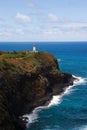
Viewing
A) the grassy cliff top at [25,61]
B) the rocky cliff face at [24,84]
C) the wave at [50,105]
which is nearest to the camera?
the rocky cliff face at [24,84]

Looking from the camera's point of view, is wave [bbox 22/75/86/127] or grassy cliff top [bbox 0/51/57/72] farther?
grassy cliff top [bbox 0/51/57/72]

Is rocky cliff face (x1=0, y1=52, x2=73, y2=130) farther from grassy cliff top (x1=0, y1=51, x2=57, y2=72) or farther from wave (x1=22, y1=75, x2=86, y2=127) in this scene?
wave (x1=22, y1=75, x2=86, y2=127)

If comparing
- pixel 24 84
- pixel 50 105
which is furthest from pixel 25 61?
pixel 50 105

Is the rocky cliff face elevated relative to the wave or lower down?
elevated

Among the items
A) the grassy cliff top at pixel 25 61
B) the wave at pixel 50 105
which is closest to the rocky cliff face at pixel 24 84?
the grassy cliff top at pixel 25 61

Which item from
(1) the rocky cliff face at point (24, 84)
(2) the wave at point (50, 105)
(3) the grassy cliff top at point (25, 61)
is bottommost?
(2) the wave at point (50, 105)

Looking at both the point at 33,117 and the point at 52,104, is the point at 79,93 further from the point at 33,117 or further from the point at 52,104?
the point at 33,117

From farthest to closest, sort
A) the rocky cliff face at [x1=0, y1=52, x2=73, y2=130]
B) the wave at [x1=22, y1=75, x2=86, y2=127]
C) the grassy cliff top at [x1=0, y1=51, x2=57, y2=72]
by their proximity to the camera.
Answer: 1. the grassy cliff top at [x1=0, y1=51, x2=57, y2=72]
2. the wave at [x1=22, y1=75, x2=86, y2=127]
3. the rocky cliff face at [x1=0, y1=52, x2=73, y2=130]

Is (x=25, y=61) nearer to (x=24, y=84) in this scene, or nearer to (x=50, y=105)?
(x=24, y=84)

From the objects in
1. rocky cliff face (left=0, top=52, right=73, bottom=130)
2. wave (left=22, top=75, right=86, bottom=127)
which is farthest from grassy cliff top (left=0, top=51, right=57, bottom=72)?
wave (left=22, top=75, right=86, bottom=127)

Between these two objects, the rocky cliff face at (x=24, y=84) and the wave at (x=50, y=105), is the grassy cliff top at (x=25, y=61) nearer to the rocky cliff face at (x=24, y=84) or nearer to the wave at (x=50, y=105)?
the rocky cliff face at (x=24, y=84)
